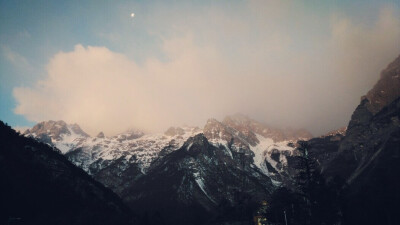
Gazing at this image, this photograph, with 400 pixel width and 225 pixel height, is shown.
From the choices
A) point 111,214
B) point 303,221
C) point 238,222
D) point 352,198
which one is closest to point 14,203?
point 111,214

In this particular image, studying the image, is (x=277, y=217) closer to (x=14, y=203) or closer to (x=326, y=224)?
(x=326, y=224)

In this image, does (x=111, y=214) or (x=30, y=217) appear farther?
(x=111, y=214)

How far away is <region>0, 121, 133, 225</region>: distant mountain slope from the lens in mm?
107625

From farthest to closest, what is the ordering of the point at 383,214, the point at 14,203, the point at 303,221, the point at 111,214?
the point at 111,214 < the point at 14,203 < the point at 303,221 < the point at 383,214

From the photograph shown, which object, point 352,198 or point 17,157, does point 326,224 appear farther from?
point 17,157

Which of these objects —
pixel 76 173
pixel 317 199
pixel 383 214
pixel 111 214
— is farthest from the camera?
pixel 76 173

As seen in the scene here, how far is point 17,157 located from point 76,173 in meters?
36.5

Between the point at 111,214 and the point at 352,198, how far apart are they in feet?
364

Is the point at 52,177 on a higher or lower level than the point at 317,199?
higher

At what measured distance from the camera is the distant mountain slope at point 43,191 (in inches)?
4237

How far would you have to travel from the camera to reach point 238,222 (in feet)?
430

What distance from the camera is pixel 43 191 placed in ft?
407

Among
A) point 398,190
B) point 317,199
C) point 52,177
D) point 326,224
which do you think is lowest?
point 326,224

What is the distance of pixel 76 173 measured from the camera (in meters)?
160
